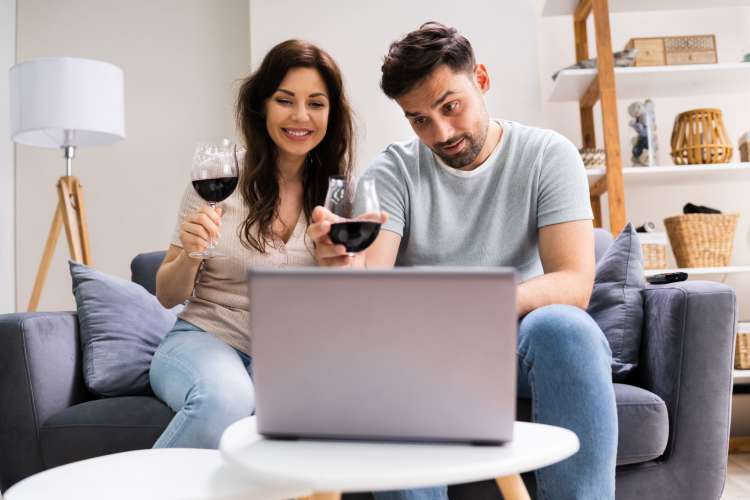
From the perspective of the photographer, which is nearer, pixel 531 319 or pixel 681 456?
pixel 531 319

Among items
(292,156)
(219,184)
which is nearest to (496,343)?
(219,184)

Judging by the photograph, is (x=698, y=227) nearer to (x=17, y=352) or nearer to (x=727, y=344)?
(x=727, y=344)

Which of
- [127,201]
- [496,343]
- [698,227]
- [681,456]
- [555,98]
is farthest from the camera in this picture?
[127,201]

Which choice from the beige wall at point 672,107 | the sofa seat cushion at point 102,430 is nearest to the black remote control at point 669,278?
the sofa seat cushion at point 102,430

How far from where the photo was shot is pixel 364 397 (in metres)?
0.72

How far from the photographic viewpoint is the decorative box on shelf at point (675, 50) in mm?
2881

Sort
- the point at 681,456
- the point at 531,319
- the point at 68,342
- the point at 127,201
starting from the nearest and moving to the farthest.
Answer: the point at 531,319
the point at 681,456
the point at 68,342
the point at 127,201

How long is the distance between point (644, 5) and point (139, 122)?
227 centimetres

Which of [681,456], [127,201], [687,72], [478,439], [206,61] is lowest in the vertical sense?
[681,456]

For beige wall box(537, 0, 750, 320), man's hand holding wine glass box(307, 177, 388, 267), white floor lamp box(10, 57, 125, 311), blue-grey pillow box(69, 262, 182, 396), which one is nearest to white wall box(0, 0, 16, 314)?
white floor lamp box(10, 57, 125, 311)

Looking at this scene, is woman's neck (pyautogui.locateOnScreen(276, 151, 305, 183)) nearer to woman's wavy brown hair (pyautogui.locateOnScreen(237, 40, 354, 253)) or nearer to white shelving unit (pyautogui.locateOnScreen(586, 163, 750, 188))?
woman's wavy brown hair (pyautogui.locateOnScreen(237, 40, 354, 253))

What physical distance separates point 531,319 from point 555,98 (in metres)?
2.05

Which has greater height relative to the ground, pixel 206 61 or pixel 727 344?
pixel 206 61

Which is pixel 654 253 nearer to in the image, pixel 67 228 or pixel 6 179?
pixel 67 228
